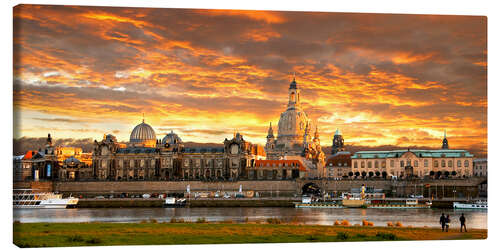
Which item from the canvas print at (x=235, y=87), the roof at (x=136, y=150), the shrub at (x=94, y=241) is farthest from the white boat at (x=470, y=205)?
the roof at (x=136, y=150)

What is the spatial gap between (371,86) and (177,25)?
10.4 meters

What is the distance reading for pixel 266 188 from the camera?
6856cm

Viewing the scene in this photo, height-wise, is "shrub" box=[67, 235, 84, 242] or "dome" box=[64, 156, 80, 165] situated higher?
"dome" box=[64, 156, 80, 165]

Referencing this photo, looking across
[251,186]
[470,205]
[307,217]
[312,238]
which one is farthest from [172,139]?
[312,238]

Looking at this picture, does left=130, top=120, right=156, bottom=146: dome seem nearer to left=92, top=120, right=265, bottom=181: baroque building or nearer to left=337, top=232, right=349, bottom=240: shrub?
left=92, top=120, right=265, bottom=181: baroque building

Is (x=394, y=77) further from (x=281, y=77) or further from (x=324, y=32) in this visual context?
(x=281, y=77)

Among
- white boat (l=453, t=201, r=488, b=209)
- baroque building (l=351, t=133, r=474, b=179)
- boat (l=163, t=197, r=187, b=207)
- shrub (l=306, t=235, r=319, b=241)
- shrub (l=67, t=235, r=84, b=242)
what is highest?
baroque building (l=351, t=133, r=474, b=179)

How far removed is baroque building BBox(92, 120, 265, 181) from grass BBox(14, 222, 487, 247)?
50664mm

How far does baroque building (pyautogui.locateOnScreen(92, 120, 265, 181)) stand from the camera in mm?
76375

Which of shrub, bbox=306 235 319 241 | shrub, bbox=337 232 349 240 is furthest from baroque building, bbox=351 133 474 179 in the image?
shrub, bbox=306 235 319 241

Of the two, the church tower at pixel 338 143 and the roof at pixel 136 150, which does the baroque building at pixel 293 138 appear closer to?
the church tower at pixel 338 143

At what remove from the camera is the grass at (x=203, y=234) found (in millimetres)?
21969

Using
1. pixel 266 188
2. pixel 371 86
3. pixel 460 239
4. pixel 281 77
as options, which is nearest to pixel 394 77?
pixel 371 86

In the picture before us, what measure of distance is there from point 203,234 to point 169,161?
55409 millimetres
